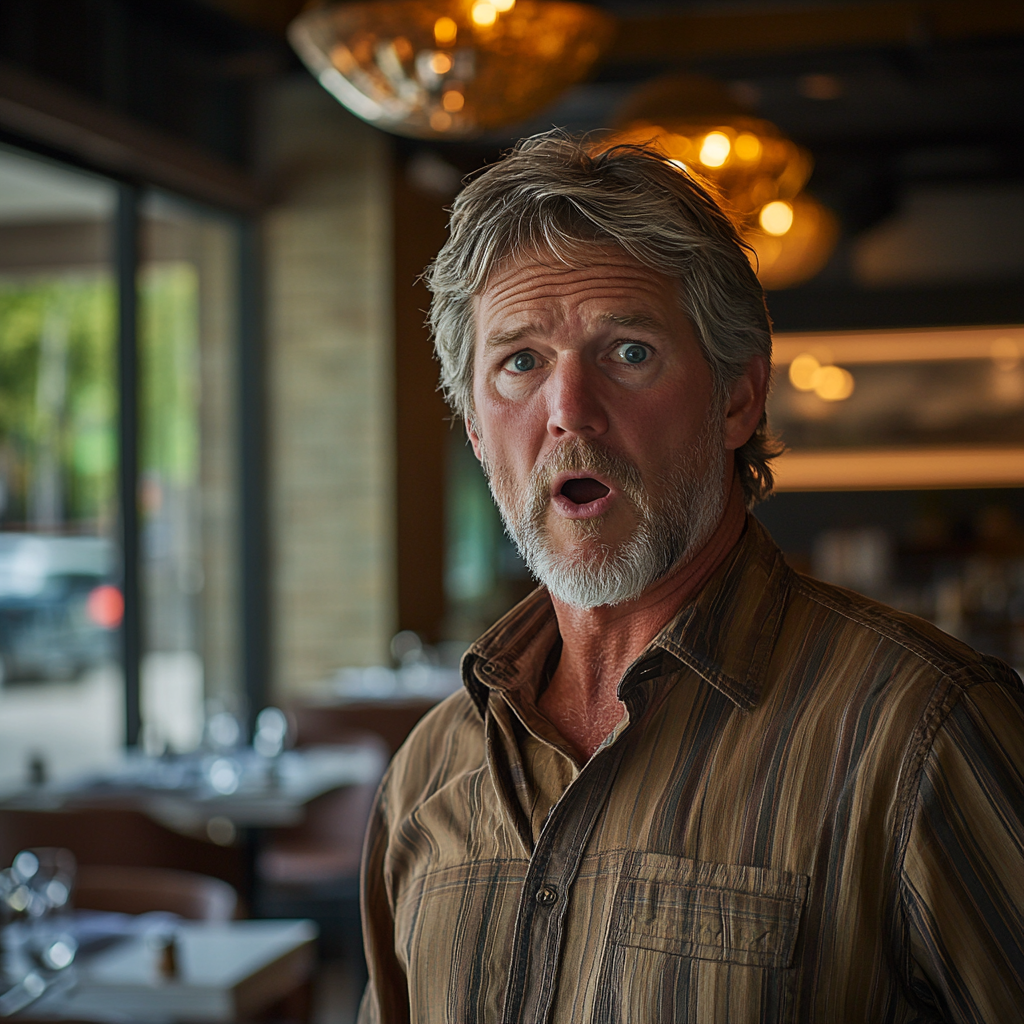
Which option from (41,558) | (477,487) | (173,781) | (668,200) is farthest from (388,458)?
(668,200)

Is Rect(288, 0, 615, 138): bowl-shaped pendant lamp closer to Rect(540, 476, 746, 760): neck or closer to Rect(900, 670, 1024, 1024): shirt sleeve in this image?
Rect(540, 476, 746, 760): neck

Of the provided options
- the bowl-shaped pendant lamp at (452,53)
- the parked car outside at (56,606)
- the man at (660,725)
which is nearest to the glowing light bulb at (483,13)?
the bowl-shaped pendant lamp at (452,53)

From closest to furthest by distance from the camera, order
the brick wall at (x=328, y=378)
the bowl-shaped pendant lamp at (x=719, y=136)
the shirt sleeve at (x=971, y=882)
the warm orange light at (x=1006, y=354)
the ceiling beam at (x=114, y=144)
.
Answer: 1. the shirt sleeve at (x=971, y=882)
2. the bowl-shaped pendant lamp at (x=719, y=136)
3. the ceiling beam at (x=114, y=144)
4. the brick wall at (x=328, y=378)
5. the warm orange light at (x=1006, y=354)

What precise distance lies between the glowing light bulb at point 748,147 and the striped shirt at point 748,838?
259 cm

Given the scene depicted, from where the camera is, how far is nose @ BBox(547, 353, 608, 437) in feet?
4.03

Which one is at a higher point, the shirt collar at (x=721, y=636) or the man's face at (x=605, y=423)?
the man's face at (x=605, y=423)

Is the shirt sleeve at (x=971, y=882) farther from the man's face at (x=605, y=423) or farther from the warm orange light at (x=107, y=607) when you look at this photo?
the warm orange light at (x=107, y=607)

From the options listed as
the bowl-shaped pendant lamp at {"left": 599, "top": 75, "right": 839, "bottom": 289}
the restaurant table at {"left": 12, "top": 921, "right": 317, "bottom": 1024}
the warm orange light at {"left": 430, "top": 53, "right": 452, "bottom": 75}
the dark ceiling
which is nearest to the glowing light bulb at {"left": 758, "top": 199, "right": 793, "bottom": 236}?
the dark ceiling

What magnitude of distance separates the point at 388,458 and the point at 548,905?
5.17 meters

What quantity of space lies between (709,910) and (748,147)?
300 centimetres

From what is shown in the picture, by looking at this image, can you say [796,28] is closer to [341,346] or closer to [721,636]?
[341,346]

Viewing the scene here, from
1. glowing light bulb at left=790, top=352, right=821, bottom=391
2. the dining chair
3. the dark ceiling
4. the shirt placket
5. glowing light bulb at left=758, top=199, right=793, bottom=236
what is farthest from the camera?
glowing light bulb at left=790, top=352, right=821, bottom=391

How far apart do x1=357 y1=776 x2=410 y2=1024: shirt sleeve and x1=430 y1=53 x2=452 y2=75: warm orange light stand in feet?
5.38

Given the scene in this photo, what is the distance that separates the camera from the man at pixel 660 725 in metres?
1.06
